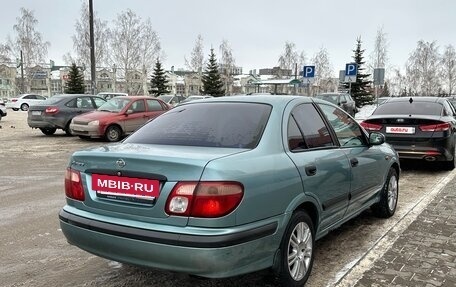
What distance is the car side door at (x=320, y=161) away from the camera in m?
3.53

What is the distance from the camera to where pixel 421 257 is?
13.8 ft

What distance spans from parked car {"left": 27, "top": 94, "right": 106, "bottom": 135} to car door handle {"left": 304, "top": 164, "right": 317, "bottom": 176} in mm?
13323

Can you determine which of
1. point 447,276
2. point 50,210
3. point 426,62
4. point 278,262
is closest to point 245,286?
point 278,262

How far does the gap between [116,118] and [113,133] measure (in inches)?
Answer: 19.1

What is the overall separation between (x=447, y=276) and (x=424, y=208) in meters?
2.39

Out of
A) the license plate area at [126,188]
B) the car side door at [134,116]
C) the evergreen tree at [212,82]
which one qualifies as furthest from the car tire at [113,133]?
the evergreen tree at [212,82]

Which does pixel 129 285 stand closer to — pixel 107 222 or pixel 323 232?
pixel 107 222

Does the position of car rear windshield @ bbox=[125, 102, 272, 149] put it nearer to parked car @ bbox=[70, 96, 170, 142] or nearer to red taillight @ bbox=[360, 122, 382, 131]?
red taillight @ bbox=[360, 122, 382, 131]

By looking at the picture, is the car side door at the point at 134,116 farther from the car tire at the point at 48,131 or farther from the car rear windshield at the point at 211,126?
the car rear windshield at the point at 211,126

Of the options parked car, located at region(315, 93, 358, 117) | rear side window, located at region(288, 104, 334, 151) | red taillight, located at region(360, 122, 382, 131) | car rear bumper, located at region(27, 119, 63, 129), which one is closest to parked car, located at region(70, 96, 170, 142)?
car rear bumper, located at region(27, 119, 63, 129)

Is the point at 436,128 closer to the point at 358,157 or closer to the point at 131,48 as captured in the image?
the point at 358,157

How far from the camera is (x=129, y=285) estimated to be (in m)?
3.58

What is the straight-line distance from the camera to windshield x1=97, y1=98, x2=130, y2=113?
567 inches

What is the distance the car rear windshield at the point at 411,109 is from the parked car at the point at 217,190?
5383 millimetres
